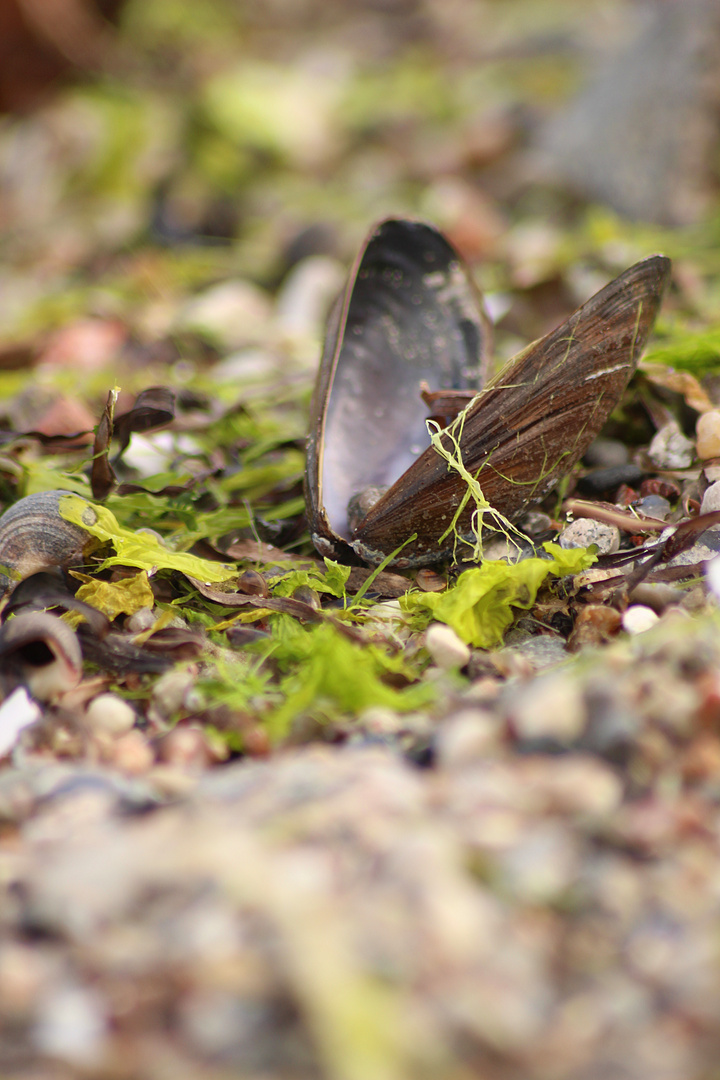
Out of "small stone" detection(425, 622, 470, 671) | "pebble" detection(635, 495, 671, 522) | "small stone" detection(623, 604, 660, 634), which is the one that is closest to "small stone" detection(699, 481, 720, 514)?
"pebble" detection(635, 495, 671, 522)

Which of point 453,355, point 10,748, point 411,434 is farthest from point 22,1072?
point 453,355

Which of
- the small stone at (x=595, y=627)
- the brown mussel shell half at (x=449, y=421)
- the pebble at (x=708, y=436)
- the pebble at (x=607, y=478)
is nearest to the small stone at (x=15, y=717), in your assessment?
the brown mussel shell half at (x=449, y=421)

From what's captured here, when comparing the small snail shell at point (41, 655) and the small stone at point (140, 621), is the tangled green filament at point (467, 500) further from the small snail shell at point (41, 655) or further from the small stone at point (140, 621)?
the small snail shell at point (41, 655)

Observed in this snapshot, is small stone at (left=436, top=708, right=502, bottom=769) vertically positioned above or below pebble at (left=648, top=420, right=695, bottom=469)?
below

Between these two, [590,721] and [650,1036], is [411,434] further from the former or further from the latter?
[650,1036]

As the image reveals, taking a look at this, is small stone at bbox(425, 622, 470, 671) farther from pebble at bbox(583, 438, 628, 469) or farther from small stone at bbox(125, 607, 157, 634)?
pebble at bbox(583, 438, 628, 469)

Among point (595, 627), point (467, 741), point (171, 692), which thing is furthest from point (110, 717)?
point (595, 627)
